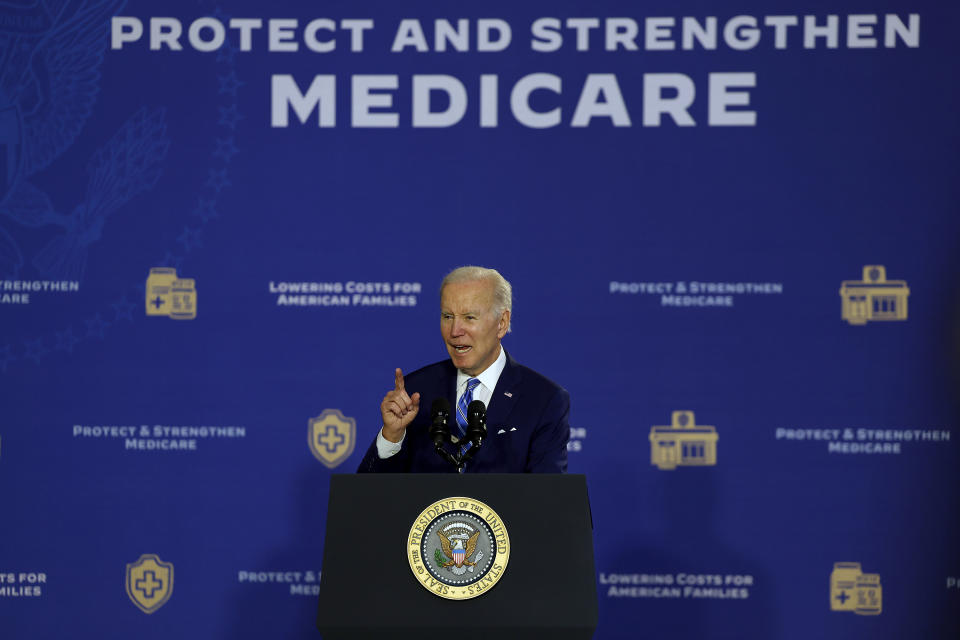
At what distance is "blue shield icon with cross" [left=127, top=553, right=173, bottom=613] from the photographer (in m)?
3.83

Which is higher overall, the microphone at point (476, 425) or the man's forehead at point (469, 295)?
the man's forehead at point (469, 295)

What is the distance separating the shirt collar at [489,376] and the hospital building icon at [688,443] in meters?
1.56

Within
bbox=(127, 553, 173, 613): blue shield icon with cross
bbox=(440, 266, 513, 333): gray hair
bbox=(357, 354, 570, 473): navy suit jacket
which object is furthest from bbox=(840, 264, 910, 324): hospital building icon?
bbox=(127, 553, 173, 613): blue shield icon with cross

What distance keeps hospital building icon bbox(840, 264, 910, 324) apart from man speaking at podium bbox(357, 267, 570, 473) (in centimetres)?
189

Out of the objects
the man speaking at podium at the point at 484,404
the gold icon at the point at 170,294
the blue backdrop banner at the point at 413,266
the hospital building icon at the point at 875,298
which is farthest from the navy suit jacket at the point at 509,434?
the hospital building icon at the point at 875,298

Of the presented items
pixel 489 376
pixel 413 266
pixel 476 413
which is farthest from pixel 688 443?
pixel 476 413

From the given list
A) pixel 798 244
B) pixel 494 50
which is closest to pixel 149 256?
pixel 494 50

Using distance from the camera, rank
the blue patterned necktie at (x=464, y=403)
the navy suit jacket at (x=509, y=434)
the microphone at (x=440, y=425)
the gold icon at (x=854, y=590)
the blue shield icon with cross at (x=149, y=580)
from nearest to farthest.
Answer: the microphone at (x=440, y=425)
the navy suit jacket at (x=509, y=434)
the blue patterned necktie at (x=464, y=403)
the gold icon at (x=854, y=590)
the blue shield icon with cross at (x=149, y=580)

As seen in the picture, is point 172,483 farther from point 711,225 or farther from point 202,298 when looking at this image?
point 711,225

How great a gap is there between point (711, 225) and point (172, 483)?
254cm

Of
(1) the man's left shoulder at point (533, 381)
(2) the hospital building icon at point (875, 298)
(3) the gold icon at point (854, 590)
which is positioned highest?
(2) the hospital building icon at point (875, 298)

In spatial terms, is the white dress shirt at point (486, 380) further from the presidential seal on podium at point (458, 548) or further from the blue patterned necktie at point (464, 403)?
the presidential seal on podium at point (458, 548)

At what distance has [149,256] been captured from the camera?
151 inches

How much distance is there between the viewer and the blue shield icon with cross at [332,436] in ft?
12.6
